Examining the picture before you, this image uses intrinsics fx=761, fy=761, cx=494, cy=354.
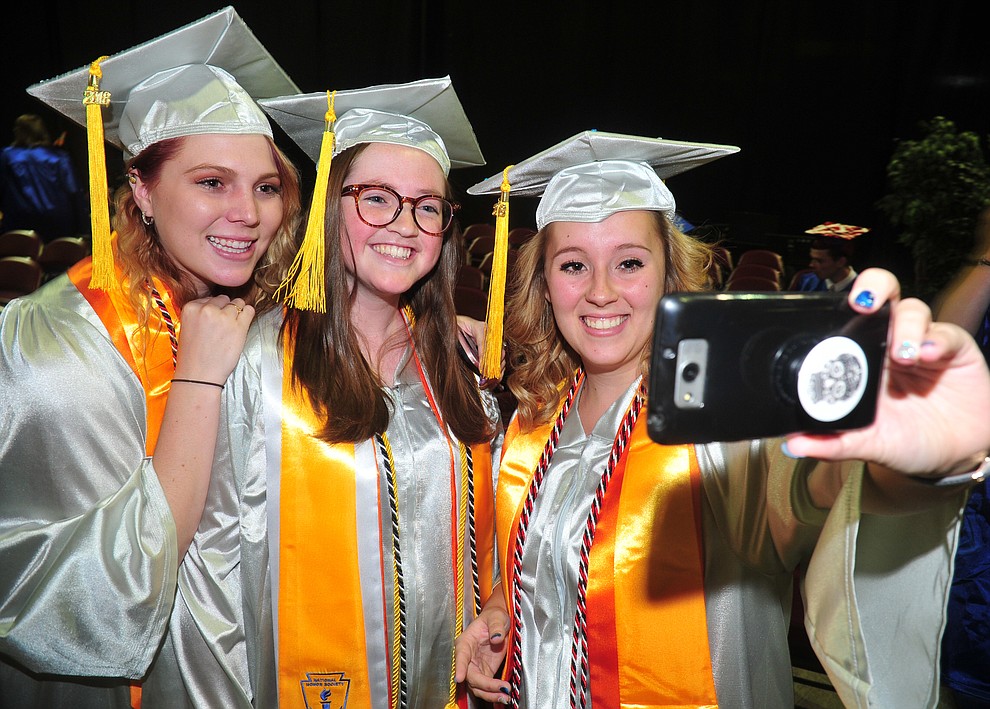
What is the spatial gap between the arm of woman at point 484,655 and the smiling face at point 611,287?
0.65m

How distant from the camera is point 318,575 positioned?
1.75 m

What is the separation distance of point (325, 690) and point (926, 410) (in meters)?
1.42

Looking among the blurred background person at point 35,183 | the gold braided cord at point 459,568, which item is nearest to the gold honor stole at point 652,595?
the gold braided cord at point 459,568

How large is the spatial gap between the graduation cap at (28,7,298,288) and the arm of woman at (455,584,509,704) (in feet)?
3.74

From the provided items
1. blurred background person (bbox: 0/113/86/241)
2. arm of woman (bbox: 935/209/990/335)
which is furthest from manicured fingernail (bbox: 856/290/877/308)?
blurred background person (bbox: 0/113/86/241)

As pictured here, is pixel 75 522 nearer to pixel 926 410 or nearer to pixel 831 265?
pixel 926 410

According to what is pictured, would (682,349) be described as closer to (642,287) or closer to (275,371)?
(642,287)

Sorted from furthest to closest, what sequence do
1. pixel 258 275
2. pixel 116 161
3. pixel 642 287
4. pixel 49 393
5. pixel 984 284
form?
pixel 116 161 → pixel 984 284 → pixel 258 275 → pixel 642 287 → pixel 49 393

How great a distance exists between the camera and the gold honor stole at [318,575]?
174 cm

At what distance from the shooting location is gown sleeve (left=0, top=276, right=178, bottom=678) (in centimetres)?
152

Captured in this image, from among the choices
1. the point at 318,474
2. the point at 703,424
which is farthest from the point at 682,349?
the point at 318,474

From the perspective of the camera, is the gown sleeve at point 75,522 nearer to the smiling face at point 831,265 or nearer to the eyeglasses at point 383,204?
the eyeglasses at point 383,204

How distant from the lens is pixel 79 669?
1.53 metres

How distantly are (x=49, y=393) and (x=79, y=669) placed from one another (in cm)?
56
